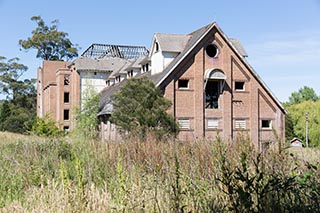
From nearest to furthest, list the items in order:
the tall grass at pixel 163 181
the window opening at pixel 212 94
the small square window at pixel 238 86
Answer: the tall grass at pixel 163 181
the window opening at pixel 212 94
the small square window at pixel 238 86

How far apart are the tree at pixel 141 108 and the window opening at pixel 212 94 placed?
1020 centimetres

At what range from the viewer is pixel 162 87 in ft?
113

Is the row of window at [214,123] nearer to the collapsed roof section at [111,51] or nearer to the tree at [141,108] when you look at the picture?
the tree at [141,108]

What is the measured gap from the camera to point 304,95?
81000 millimetres

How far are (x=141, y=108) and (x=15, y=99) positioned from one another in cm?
4622

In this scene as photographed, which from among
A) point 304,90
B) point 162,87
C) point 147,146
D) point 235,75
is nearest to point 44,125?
point 162,87

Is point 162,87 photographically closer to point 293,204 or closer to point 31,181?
point 31,181

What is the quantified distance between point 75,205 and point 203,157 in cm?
396

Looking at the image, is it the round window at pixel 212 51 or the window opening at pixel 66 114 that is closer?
the round window at pixel 212 51

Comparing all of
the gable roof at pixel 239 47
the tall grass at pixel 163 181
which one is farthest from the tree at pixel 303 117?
the tall grass at pixel 163 181

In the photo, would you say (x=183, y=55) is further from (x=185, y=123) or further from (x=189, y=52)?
(x=185, y=123)

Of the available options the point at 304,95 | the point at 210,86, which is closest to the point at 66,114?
the point at 210,86

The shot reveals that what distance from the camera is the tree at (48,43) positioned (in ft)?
220

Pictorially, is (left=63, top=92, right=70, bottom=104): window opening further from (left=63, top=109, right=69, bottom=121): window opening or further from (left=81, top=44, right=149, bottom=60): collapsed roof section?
(left=81, top=44, right=149, bottom=60): collapsed roof section
